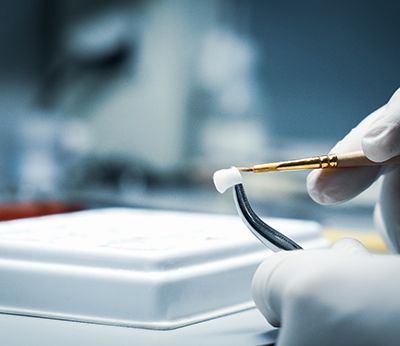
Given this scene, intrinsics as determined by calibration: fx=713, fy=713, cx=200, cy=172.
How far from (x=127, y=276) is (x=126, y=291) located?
0.04 feet

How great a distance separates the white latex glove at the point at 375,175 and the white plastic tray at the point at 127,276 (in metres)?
0.09

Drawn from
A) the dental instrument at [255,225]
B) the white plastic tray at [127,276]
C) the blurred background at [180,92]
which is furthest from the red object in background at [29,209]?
the dental instrument at [255,225]

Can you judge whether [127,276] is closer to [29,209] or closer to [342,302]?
[342,302]

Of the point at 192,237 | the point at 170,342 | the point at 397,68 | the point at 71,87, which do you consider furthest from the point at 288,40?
the point at 170,342

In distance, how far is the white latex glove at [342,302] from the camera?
39 centimetres

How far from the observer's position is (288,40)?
2062 millimetres

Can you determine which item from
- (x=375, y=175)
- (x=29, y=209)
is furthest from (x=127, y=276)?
(x=29, y=209)

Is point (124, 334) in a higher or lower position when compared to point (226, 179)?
lower

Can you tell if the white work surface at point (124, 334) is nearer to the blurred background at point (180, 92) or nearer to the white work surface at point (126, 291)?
the white work surface at point (126, 291)

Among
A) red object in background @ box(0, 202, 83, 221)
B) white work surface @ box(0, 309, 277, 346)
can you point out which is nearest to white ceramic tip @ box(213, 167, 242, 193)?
white work surface @ box(0, 309, 277, 346)

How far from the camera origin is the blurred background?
198 cm

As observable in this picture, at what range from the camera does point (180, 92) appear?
2.21m

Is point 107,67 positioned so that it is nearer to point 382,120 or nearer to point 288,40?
point 288,40

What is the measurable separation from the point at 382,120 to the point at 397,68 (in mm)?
1477
